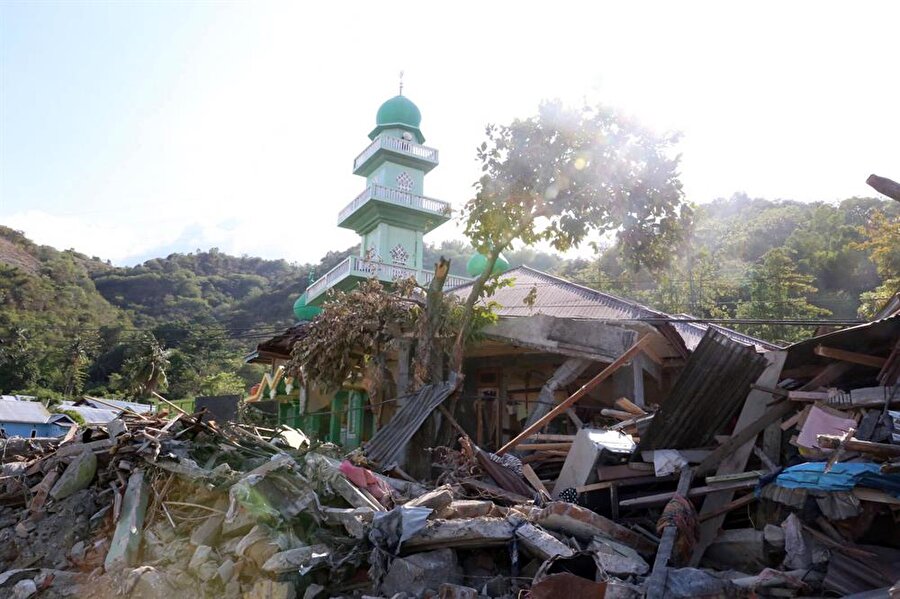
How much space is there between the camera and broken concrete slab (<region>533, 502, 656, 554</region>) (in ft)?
22.6

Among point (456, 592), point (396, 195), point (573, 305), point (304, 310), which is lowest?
point (456, 592)

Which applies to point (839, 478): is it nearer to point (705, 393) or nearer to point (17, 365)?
point (705, 393)

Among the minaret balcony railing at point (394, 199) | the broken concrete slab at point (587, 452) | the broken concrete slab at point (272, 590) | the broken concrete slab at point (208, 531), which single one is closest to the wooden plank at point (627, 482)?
the broken concrete slab at point (587, 452)

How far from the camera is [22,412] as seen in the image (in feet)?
93.1

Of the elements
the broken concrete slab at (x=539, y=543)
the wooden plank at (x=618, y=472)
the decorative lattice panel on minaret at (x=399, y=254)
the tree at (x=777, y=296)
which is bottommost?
the broken concrete slab at (x=539, y=543)

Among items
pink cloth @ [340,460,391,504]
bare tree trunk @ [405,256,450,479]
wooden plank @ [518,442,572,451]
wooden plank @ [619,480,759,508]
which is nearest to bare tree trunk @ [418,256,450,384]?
bare tree trunk @ [405,256,450,479]

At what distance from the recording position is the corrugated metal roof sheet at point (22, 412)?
2767 cm

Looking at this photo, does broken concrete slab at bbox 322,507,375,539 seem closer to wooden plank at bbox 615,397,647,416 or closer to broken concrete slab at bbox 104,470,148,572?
broken concrete slab at bbox 104,470,148,572

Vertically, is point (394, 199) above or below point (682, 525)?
above

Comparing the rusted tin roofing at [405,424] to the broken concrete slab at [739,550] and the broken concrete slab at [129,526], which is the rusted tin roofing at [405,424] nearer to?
the broken concrete slab at [129,526]

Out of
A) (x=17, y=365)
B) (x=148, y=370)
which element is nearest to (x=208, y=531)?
(x=148, y=370)

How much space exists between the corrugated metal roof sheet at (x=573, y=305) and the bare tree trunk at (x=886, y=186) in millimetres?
5335

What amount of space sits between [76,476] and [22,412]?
24.1m

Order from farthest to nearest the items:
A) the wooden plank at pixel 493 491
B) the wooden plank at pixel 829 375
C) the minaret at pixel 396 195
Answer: the minaret at pixel 396 195, the wooden plank at pixel 493 491, the wooden plank at pixel 829 375
